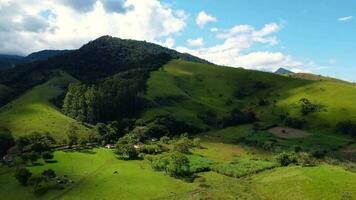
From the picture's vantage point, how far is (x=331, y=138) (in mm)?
190000

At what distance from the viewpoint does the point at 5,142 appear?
14950cm

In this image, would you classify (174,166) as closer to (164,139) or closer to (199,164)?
(199,164)

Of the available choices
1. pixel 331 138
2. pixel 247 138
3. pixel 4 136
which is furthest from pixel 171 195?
pixel 331 138

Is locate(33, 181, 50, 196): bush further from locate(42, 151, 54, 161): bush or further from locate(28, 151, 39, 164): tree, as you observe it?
locate(42, 151, 54, 161): bush

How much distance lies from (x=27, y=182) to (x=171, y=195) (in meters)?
39.2

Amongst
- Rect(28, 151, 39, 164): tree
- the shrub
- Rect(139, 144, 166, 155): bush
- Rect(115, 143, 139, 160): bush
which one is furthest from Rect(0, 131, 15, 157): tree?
the shrub

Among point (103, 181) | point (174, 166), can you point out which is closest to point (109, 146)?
point (174, 166)

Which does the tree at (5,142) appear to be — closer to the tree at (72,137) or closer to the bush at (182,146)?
the tree at (72,137)

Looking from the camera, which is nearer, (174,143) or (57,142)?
(57,142)

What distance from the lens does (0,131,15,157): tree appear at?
481 ft

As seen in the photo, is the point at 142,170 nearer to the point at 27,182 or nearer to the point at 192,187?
the point at 192,187

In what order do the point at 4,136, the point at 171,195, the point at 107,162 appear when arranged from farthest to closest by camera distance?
the point at 4,136, the point at 107,162, the point at 171,195

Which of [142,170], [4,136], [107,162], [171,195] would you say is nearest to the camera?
[171,195]

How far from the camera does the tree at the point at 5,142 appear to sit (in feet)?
481
